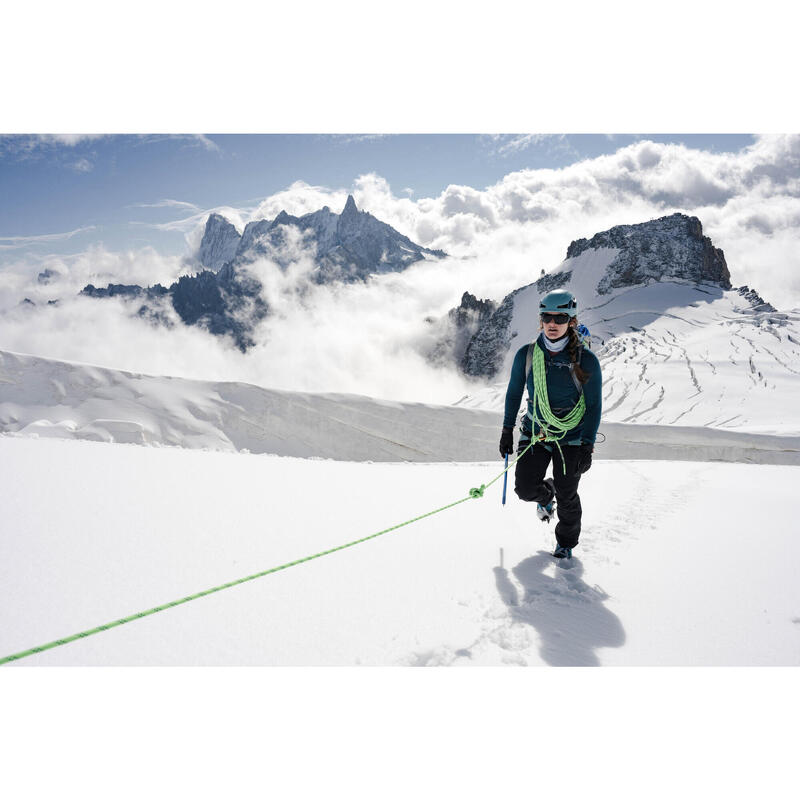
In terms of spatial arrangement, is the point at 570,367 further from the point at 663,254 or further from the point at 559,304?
the point at 663,254

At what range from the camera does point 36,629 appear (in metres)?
2.16

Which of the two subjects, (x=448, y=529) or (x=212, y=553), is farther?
(x=448, y=529)

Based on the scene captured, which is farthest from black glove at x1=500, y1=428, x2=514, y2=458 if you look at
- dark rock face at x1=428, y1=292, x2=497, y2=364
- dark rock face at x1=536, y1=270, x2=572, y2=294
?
dark rock face at x1=428, y1=292, x2=497, y2=364

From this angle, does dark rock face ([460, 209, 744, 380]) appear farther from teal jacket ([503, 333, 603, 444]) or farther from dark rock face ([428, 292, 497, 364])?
teal jacket ([503, 333, 603, 444])

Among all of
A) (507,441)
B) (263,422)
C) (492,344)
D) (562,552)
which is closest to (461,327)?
(492,344)

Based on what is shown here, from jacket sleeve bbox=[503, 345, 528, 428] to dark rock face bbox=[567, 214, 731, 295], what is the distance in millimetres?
97323

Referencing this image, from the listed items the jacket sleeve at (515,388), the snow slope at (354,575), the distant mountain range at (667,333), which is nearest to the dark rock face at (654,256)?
the distant mountain range at (667,333)

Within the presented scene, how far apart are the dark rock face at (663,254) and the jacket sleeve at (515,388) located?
97.3m

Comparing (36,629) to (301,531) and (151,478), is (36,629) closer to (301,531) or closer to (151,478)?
(301,531)

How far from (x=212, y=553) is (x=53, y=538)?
95 cm

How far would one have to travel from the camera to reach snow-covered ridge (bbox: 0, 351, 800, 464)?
34.2 ft

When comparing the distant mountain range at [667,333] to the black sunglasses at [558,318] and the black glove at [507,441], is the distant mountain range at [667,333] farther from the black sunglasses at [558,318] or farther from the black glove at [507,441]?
the black sunglasses at [558,318]

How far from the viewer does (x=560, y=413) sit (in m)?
3.94

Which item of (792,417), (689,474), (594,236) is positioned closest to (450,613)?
(689,474)
